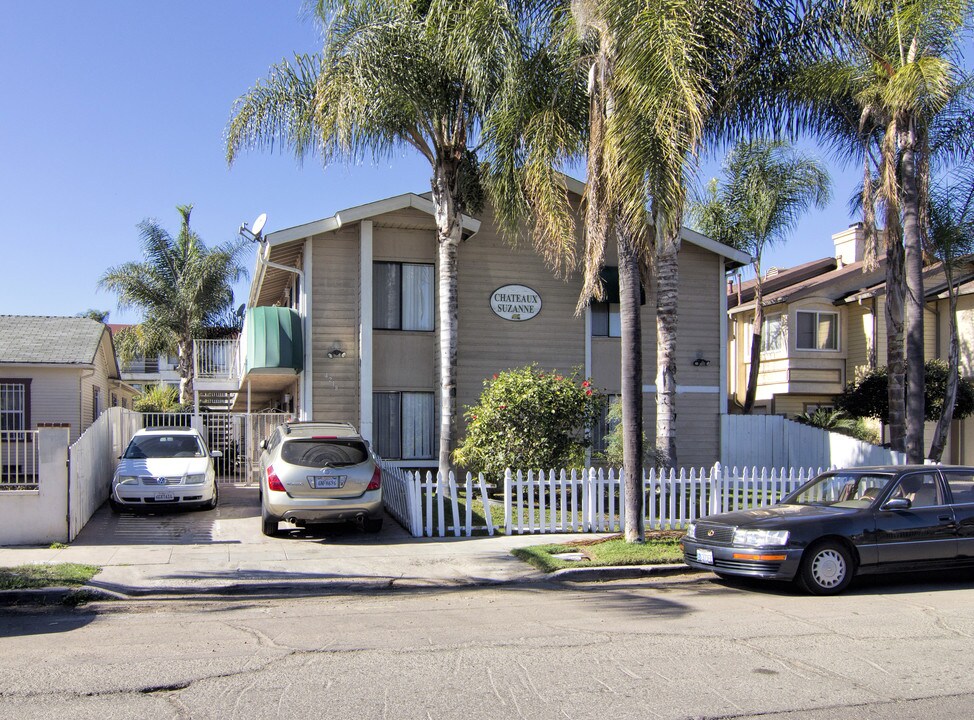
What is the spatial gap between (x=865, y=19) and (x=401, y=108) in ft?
26.8

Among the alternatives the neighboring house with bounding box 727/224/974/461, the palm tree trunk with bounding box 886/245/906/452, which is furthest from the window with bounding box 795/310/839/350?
the palm tree trunk with bounding box 886/245/906/452

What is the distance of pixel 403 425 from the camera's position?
18.7 metres

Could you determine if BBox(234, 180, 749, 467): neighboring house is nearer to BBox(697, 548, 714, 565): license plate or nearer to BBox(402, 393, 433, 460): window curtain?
BBox(402, 393, 433, 460): window curtain

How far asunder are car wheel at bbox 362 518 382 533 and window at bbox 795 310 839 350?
1823cm

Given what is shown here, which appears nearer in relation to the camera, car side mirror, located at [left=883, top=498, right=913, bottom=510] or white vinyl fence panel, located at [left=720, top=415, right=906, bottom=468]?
car side mirror, located at [left=883, top=498, right=913, bottom=510]

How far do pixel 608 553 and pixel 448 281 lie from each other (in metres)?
6.89

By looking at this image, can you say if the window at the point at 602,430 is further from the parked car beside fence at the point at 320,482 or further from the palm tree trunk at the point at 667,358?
the parked car beside fence at the point at 320,482

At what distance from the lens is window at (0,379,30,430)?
2281 cm

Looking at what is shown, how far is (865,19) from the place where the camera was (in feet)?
48.7

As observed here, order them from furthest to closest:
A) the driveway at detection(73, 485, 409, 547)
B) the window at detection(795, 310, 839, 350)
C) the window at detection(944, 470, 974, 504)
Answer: the window at detection(795, 310, 839, 350)
the driveway at detection(73, 485, 409, 547)
the window at detection(944, 470, 974, 504)

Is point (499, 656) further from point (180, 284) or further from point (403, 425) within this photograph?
point (180, 284)

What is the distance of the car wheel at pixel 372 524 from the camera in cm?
1281

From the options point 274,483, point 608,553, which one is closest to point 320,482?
point 274,483

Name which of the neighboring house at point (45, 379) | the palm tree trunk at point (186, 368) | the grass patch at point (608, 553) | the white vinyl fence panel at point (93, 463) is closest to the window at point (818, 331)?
the grass patch at point (608, 553)
